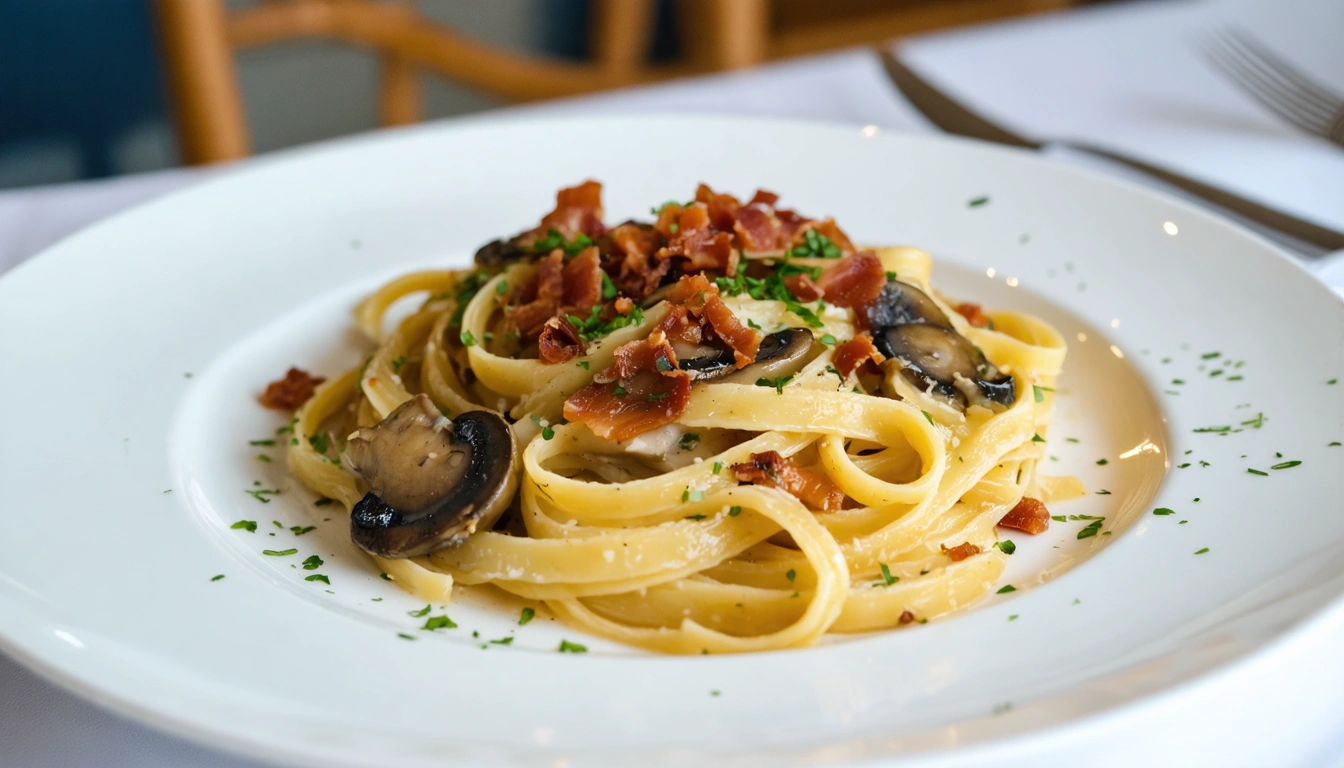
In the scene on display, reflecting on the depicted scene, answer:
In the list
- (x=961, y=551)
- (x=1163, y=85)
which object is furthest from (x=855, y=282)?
(x=1163, y=85)

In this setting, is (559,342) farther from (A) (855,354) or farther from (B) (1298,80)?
(B) (1298,80)

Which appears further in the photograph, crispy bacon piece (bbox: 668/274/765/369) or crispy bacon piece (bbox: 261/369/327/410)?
crispy bacon piece (bbox: 261/369/327/410)

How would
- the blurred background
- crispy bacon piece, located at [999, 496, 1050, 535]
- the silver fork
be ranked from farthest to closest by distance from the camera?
1. the blurred background
2. the silver fork
3. crispy bacon piece, located at [999, 496, 1050, 535]

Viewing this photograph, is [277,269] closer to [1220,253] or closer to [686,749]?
[686,749]

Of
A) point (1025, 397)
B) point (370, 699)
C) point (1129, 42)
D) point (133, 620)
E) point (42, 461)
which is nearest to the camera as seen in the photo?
point (370, 699)

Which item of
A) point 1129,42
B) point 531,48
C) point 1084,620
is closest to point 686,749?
point 1084,620

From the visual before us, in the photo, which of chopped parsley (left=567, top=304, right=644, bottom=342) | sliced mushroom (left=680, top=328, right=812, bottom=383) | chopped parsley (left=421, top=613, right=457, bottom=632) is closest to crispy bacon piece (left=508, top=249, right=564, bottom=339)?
chopped parsley (left=567, top=304, right=644, bottom=342)

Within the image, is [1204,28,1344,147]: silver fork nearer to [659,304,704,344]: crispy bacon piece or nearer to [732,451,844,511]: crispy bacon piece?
[732,451,844,511]: crispy bacon piece
